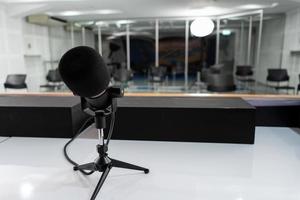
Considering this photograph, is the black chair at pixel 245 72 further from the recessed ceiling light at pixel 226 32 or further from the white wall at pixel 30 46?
the white wall at pixel 30 46

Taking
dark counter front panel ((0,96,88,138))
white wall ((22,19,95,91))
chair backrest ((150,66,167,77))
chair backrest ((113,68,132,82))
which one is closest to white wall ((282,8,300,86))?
chair backrest ((150,66,167,77))

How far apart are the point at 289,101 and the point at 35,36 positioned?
7.68 meters

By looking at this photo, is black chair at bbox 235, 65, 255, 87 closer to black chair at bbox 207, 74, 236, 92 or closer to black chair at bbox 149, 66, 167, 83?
black chair at bbox 149, 66, 167, 83

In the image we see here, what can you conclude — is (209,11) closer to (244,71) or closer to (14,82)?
(244,71)

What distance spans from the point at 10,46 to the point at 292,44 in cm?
806

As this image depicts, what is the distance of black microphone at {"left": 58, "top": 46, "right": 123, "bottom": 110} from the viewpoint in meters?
0.86

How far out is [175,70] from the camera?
30.5 ft

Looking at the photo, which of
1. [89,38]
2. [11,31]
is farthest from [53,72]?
[89,38]

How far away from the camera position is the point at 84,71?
0.85m

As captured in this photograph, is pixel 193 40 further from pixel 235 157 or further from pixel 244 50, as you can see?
pixel 235 157

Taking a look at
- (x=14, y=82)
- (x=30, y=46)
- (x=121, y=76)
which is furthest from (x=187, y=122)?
(x=30, y=46)

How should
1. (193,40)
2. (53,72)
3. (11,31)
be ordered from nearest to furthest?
(11,31) < (53,72) < (193,40)

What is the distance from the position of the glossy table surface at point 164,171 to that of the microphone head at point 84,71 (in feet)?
1.58

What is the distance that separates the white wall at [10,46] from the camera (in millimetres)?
5777
